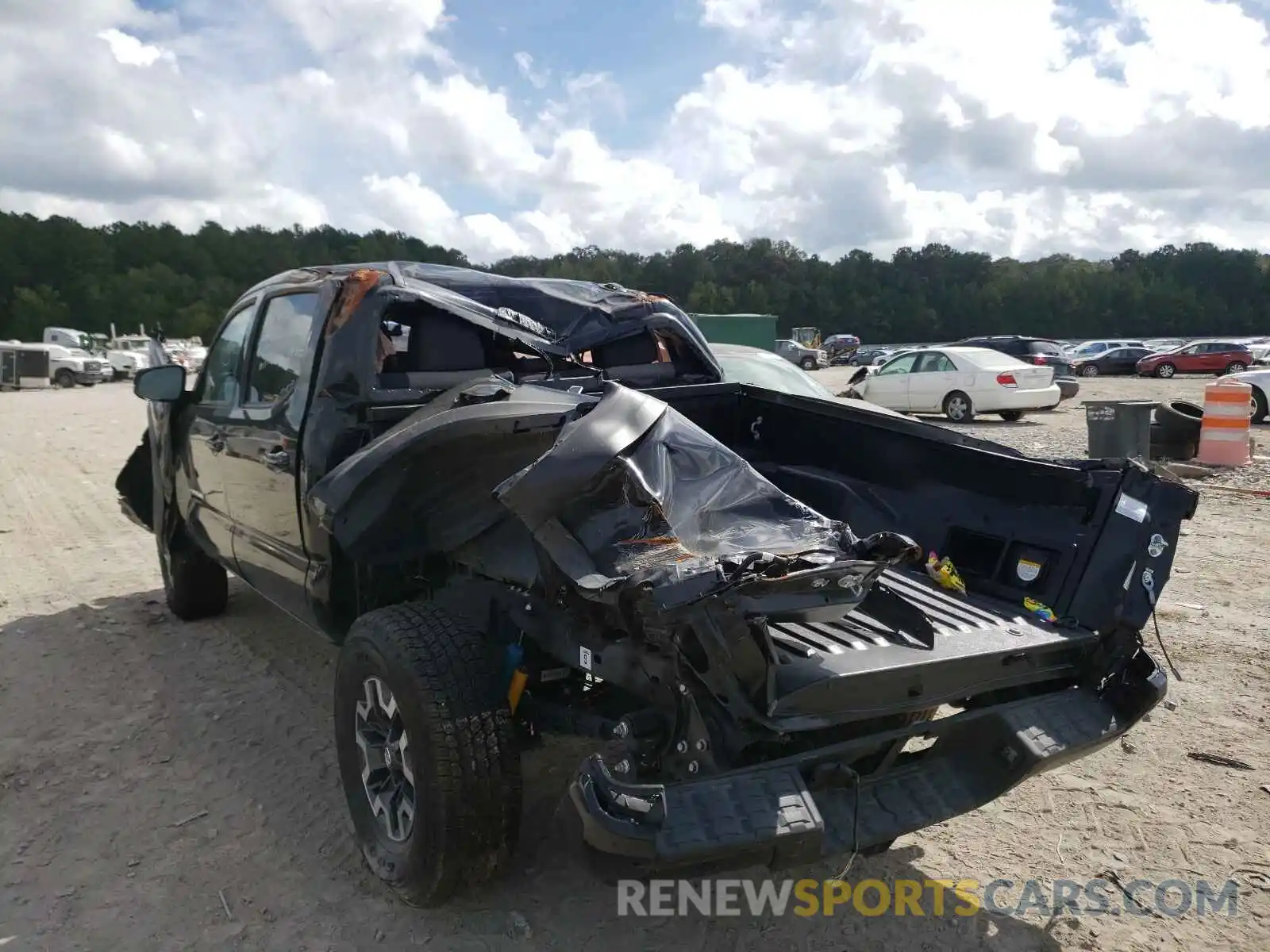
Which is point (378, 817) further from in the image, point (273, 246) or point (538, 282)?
A: point (273, 246)

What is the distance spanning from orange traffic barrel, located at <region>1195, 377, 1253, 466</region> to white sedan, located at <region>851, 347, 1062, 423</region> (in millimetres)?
5882

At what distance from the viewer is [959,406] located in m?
17.9

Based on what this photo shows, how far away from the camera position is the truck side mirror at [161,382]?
4.95 meters

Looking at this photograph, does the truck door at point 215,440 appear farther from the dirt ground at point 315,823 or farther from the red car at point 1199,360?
the red car at point 1199,360

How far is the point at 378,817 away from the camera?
306cm

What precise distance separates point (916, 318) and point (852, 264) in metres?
10.9

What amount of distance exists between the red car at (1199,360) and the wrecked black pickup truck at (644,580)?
36.2 meters

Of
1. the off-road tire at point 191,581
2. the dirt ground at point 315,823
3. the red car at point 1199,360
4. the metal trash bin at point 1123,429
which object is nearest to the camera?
the dirt ground at point 315,823

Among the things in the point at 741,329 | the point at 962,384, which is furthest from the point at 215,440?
the point at 741,329

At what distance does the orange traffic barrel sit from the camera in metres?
10.9

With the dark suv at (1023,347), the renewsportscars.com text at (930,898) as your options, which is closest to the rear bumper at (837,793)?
the renewsportscars.com text at (930,898)

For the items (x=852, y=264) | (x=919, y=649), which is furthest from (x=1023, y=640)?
(x=852, y=264)

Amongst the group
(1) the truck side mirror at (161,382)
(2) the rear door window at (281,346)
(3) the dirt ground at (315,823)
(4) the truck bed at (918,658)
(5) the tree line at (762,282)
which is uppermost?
(5) the tree line at (762,282)

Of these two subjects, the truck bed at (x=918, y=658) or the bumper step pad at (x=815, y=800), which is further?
the truck bed at (x=918, y=658)
